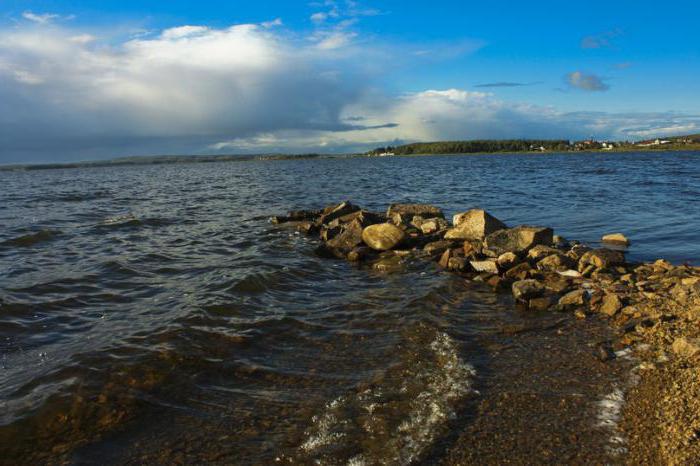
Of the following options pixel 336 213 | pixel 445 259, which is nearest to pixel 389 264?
pixel 445 259

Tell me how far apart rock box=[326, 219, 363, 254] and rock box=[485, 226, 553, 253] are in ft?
15.7

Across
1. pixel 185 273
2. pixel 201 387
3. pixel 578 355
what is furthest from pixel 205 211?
pixel 578 355

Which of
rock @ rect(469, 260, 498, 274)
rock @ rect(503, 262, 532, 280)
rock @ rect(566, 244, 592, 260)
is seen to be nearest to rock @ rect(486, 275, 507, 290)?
rock @ rect(503, 262, 532, 280)

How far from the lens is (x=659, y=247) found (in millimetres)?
16000

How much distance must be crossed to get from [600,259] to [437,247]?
517 cm

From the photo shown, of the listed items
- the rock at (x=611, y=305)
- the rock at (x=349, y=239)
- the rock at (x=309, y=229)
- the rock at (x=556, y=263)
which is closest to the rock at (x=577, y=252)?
the rock at (x=556, y=263)

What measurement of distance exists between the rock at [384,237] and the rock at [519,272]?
4650 mm

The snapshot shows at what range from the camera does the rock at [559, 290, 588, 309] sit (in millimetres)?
9953

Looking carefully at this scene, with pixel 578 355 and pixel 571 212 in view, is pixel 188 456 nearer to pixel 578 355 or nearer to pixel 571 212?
pixel 578 355

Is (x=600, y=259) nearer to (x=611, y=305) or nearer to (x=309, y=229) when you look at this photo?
(x=611, y=305)

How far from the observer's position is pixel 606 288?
1069cm

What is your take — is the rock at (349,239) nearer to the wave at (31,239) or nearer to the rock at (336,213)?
the rock at (336,213)

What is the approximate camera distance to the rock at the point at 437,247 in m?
15.6

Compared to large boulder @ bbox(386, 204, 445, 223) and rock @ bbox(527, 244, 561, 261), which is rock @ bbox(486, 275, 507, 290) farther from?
large boulder @ bbox(386, 204, 445, 223)
